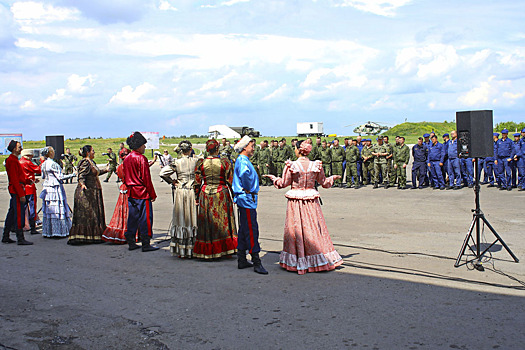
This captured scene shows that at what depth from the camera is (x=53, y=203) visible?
10.8m

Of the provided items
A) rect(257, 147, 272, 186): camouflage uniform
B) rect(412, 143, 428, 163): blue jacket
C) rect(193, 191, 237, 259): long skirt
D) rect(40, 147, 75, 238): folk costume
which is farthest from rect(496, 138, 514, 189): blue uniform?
rect(40, 147, 75, 238): folk costume

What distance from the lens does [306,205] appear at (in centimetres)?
735

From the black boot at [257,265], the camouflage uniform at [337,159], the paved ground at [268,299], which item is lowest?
the paved ground at [268,299]

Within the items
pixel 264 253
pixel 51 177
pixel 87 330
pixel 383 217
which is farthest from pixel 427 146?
pixel 87 330

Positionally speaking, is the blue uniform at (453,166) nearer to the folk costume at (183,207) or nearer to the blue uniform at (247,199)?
the folk costume at (183,207)

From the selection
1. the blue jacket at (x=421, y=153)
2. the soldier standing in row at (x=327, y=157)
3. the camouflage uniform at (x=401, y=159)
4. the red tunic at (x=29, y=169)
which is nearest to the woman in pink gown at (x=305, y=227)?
the red tunic at (x=29, y=169)

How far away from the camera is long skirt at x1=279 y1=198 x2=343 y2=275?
7.28 meters

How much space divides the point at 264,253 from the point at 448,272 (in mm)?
3103

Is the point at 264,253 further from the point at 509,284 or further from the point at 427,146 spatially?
the point at 427,146

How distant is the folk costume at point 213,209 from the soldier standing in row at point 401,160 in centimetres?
1209

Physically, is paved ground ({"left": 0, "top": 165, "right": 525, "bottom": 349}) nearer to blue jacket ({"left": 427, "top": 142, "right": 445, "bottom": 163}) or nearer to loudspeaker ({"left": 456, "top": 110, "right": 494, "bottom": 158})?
loudspeaker ({"left": 456, "top": 110, "right": 494, "bottom": 158})

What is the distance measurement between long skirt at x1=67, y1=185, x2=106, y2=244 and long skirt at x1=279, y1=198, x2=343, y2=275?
4532mm

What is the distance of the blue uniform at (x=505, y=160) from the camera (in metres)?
17.2

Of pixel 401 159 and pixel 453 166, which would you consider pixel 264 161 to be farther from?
pixel 453 166
